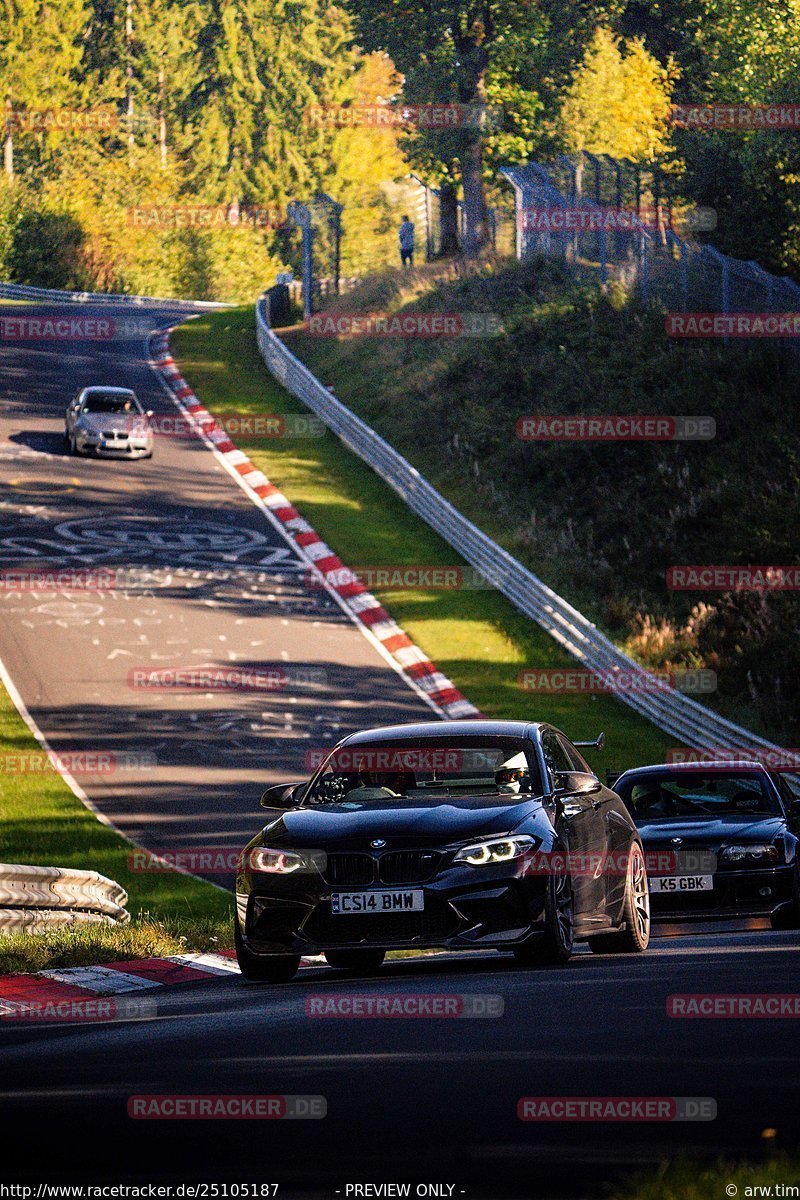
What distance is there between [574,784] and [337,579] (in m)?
22.3

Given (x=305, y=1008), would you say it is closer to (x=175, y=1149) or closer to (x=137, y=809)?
(x=175, y=1149)

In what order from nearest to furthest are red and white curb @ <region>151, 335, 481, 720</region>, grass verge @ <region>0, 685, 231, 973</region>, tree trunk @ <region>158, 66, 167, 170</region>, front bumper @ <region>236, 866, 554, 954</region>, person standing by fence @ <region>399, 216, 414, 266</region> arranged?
front bumper @ <region>236, 866, 554, 954</region> < grass verge @ <region>0, 685, 231, 973</region> < red and white curb @ <region>151, 335, 481, 720</region> < person standing by fence @ <region>399, 216, 414, 266</region> < tree trunk @ <region>158, 66, 167, 170</region>

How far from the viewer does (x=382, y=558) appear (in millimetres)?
34594

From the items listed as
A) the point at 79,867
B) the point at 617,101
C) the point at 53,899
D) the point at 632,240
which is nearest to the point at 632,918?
the point at 53,899

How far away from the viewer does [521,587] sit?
3200 centimetres

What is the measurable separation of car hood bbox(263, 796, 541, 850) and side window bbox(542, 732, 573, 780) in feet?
2.28

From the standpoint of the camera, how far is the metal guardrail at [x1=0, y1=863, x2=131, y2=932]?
12914mm

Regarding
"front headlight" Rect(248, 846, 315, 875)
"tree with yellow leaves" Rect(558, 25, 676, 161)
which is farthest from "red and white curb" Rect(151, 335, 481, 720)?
"tree with yellow leaves" Rect(558, 25, 676, 161)

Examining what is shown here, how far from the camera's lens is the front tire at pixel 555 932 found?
9984 millimetres

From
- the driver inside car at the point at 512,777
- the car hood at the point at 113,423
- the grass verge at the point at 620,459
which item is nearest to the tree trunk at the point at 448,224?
the grass verge at the point at 620,459

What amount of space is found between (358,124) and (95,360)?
3084 inches

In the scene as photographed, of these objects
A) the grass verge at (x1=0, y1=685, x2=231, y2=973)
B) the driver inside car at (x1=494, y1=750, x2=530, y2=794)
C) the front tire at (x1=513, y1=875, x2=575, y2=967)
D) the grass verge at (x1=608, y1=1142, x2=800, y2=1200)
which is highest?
the grass verge at (x1=608, y1=1142, x2=800, y2=1200)

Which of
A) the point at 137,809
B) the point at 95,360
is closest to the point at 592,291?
the point at 95,360

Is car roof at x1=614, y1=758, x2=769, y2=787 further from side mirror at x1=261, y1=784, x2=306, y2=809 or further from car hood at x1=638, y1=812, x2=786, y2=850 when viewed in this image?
side mirror at x1=261, y1=784, x2=306, y2=809
